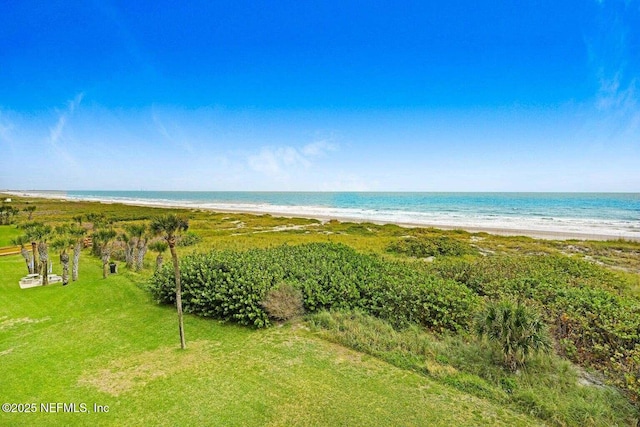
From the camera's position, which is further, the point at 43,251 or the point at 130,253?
the point at 130,253

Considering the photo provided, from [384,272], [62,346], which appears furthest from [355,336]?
[62,346]

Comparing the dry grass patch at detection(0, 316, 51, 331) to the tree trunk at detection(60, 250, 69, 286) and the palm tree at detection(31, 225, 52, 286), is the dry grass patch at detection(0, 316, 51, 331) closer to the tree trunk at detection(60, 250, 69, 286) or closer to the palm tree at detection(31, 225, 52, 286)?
the tree trunk at detection(60, 250, 69, 286)

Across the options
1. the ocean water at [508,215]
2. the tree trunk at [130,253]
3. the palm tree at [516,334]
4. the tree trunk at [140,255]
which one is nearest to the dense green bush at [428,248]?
the palm tree at [516,334]

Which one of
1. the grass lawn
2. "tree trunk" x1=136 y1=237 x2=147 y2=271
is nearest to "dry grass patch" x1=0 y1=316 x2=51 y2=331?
the grass lawn

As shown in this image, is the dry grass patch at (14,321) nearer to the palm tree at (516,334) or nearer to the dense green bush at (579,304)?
the palm tree at (516,334)

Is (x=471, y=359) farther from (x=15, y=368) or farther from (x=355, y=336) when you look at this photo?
(x=15, y=368)

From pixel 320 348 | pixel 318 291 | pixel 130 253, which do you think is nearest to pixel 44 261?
pixel 130 253

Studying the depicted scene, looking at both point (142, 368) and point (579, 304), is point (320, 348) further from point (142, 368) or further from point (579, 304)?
point (579, 304)
